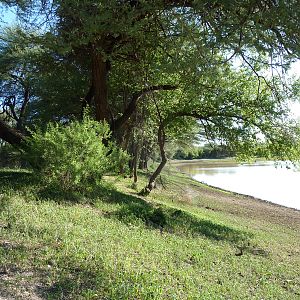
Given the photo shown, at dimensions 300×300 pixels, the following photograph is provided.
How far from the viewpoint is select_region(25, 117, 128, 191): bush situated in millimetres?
8320

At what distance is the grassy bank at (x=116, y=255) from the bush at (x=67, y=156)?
1.18 feet

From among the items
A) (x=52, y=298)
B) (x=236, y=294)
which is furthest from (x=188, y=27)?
(x=52, y=298)

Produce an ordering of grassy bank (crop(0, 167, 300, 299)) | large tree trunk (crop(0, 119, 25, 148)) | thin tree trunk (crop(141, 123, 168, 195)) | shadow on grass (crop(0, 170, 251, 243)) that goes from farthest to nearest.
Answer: thin tree trunk (crop(141, 123, 168, 195)) → large tree trunk (crop(0, 119, 25, 148)) → shadow on grass (crop(0, 170, 251, 243)) → grassy bank (crop(0, 167, 300, 299))

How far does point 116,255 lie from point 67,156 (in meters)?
3.63

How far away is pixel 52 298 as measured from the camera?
12.3 feet

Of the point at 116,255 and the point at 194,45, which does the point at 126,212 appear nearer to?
the point at 116,255

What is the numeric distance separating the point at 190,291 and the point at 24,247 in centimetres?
216

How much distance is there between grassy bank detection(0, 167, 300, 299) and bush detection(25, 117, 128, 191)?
360 mm

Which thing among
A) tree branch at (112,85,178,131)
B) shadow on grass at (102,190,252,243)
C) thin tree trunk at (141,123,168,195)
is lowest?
shadow on grass at (102,190,252,243)

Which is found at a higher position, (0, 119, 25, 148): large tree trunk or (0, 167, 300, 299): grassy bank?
(0, 119, 25, 148): large tree trunk

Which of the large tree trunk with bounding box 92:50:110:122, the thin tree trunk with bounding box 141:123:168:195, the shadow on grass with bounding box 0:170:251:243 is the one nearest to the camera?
the shadow on grass with bounding box 0:170:251:243

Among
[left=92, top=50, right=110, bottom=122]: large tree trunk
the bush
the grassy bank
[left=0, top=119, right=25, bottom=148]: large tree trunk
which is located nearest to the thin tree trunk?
[left=92, top=50, right=110, bottom=122]: large tree trunk

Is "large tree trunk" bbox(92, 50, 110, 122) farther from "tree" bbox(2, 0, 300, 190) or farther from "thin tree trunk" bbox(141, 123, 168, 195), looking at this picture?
"thin tree trunk" bbox(141, 123, 168, 195)

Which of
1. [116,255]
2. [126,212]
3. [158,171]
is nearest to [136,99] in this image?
[158,171]
